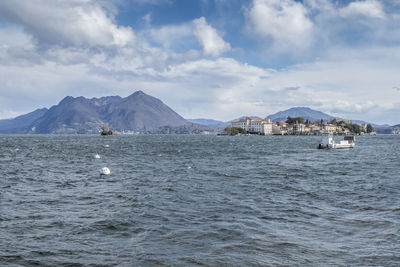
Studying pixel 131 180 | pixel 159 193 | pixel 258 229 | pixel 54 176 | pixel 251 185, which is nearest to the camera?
pixel 258 229

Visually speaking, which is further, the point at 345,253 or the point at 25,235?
the point at 25,235

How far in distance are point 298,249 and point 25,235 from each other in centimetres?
1317

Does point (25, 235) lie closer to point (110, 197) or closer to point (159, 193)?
point (110, 197)

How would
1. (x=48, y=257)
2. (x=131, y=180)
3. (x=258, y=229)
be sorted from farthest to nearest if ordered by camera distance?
(x=131, y=180) < (x=258, y=229) < (x=48, y=257)

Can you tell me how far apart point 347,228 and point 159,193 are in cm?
1513

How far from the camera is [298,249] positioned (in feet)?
45.1

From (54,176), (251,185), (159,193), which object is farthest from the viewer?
(54,176)

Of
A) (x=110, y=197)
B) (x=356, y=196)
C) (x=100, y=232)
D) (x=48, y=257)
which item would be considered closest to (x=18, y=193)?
(x=110, y=197)

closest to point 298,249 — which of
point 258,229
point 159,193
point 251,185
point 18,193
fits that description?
point 258,229

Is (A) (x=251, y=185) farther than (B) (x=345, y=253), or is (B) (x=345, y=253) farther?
(A) (x=251, y=185)

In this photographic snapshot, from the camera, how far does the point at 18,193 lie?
2653cm

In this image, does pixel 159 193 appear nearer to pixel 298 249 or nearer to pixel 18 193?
pixel 18 193

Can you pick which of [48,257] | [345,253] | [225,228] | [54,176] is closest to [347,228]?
[345,253]

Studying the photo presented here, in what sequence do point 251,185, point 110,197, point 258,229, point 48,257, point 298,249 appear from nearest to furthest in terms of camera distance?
point 48,257
point 298,249
point 258,229
point 110,197
point 251,185
